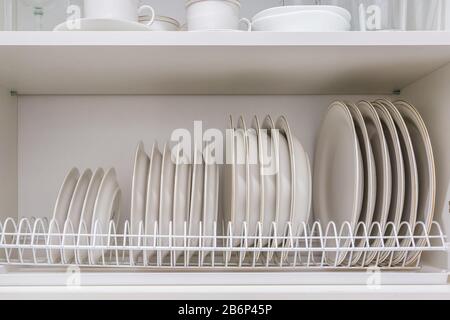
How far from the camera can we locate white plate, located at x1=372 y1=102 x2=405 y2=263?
A: 0.85m

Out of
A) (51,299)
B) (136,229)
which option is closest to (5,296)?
(51,299)

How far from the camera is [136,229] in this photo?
895 millimetres

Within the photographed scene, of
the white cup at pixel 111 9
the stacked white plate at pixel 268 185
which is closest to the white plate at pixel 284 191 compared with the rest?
the stacked white plate at pixel 268 185

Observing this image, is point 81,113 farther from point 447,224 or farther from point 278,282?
point 447,224

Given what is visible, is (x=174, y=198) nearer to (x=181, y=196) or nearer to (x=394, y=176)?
(x=181, y=196)

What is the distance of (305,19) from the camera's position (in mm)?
852

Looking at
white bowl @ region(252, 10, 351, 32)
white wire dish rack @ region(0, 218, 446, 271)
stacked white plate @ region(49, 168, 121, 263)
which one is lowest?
white wire dish rack @ region(0, 218, 446, 271)

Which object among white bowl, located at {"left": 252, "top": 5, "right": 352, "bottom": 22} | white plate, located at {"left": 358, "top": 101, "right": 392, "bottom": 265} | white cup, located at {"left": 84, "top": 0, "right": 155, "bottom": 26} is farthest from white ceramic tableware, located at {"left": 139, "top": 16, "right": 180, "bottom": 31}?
white plate, located at {"left": 358, "top": 101, "right": 392, "bottom": 265}

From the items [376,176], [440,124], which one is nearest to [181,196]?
[376,176]

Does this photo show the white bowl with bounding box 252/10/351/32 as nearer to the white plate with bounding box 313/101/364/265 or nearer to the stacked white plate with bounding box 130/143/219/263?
the white plate with bounding box 313/101/364/265

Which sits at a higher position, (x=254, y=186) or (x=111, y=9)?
(x=111, y=9)

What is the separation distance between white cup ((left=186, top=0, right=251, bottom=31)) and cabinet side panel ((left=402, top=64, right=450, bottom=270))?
376mm

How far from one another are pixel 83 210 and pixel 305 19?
1.62 feet
